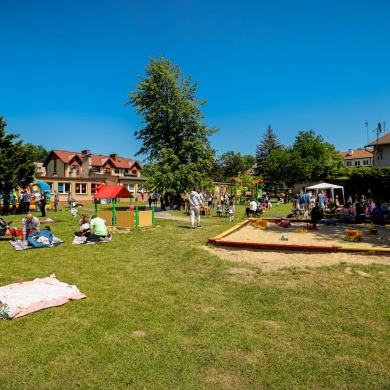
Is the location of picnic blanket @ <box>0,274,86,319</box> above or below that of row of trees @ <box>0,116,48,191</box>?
below

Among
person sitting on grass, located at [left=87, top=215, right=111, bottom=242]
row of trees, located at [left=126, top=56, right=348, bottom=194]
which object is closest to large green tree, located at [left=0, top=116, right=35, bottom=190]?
row of trees, located at [left=126, top=56, right=348, bottom=194]

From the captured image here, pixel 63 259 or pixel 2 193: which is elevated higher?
pixel 2 193

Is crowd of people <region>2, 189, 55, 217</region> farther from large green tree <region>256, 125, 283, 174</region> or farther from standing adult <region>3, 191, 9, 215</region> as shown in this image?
large green tree <region>256, 125, 283, 174</region>

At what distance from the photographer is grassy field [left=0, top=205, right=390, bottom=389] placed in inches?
154

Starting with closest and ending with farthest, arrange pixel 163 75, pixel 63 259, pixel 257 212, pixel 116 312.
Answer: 1. pixel 116 312
2. pixel 63 259
3. pixel 257 212
4. pixel 163 75

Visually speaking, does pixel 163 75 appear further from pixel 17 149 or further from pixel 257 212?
pixel 257 212

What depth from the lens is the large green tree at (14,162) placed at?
2490cm

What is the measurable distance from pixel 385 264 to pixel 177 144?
1044 inches

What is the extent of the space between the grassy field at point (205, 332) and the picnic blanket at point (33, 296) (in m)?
0.20

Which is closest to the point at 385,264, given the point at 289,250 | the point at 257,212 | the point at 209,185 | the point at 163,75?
the point at 289,250

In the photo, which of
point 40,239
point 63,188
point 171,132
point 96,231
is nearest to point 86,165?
point 63,188

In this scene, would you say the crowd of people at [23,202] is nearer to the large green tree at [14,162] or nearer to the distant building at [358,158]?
the large green tree at [14,162]

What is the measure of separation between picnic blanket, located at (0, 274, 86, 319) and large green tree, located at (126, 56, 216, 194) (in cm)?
2468

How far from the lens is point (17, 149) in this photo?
25.9 m
